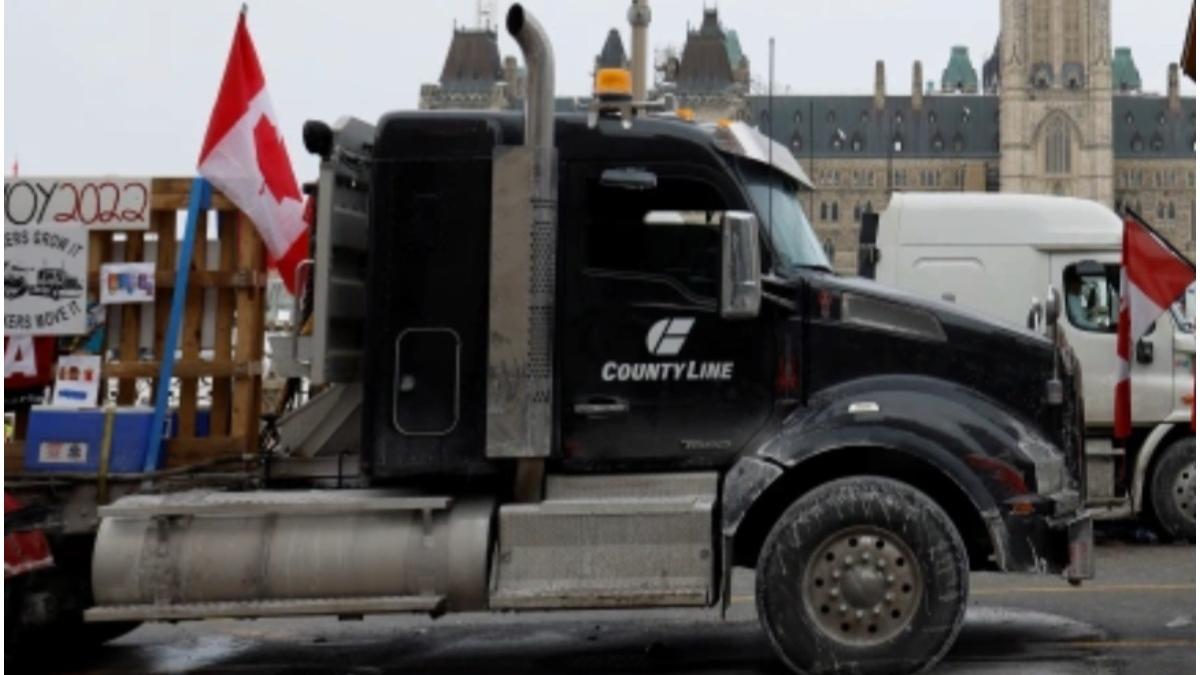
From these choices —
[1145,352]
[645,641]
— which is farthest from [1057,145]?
[645,641]

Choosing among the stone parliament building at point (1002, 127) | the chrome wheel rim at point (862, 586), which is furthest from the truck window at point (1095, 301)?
the stone parliament building at point (1002, 127)

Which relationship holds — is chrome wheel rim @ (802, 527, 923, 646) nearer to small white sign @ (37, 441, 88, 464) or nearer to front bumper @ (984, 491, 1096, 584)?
front bumper @ (984, 491, 1096, 584)

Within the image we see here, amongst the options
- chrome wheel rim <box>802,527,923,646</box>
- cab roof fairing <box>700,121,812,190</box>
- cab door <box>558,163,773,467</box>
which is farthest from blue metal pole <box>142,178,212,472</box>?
chrome wheel rim <box>802,527,923,646</box>

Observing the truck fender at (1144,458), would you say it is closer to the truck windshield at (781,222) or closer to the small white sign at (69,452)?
the truck windshield at (781,222)

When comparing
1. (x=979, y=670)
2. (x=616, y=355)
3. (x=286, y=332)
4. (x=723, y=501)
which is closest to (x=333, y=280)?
(x=286, y=332)

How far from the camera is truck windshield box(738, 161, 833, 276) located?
30.4 ft

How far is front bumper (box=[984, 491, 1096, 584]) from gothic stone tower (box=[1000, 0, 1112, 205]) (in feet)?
599

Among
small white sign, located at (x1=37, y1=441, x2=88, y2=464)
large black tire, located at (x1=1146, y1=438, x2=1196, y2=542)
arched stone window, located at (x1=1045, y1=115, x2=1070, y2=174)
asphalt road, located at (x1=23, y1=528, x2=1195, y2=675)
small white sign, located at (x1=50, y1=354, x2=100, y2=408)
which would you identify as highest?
arched stone window, located at (x1=1045, y1=115, x2=1070, y2=174)

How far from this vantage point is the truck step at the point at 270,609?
8836mm

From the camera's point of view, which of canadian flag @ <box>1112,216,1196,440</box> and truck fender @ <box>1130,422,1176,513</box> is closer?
canadian flag @ <box>1112,216,1196,440</box>

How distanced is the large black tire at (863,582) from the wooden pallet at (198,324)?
2.80 m

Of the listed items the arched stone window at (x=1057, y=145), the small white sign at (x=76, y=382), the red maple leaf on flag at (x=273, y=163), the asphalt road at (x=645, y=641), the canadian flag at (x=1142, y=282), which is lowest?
the asphalt road at (x=645, y=641)

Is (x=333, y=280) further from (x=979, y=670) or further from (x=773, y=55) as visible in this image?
(x=979, y=670)

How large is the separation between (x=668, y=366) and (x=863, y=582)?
136 centimetres
